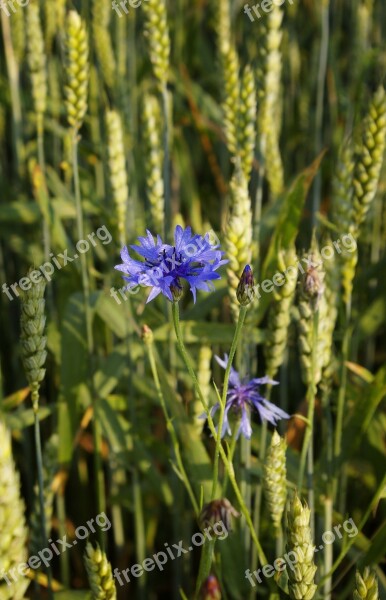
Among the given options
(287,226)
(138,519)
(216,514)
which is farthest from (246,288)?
(138,519)

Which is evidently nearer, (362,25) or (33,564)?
(33,564)

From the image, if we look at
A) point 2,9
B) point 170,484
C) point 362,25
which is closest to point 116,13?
point 2,9

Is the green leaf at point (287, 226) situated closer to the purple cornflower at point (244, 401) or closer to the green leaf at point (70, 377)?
the purple cornflower at point (244, 401)

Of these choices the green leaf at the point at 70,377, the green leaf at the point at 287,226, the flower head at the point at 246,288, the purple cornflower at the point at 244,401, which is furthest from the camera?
the green leaf at the point at 70,377

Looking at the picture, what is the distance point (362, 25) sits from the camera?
265 centimetres

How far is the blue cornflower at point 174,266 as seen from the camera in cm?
103

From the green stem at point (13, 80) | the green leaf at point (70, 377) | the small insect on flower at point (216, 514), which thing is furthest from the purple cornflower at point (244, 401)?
the green stem at point (13, 80)

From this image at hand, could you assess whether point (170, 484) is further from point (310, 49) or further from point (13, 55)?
point (310, 49)

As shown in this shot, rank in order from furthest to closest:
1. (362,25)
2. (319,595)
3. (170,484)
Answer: (362,25) → (170,484) → (319,595)

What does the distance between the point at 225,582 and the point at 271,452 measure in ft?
1.85

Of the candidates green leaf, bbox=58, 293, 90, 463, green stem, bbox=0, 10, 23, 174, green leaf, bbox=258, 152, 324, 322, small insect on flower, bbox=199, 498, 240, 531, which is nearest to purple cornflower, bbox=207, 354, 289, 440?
small insect on flower, bbox=199, 498, 240, 531

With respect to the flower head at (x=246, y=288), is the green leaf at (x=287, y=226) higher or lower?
higher

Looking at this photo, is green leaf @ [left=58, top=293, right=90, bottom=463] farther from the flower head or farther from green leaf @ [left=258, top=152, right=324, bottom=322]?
the flower head

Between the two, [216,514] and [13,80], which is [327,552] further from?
[13,80]
